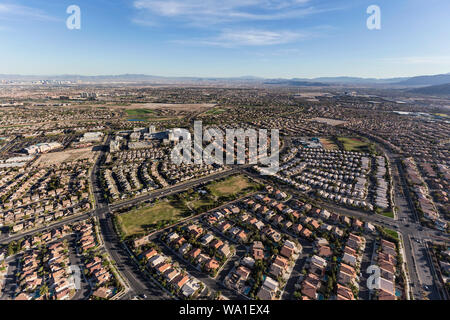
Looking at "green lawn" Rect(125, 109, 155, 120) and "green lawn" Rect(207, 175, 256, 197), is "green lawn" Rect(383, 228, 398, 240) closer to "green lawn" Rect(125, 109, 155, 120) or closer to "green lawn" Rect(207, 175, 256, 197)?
"green lawn" Rect(207, 175, 256, 197)

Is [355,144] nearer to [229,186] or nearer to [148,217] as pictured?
[229,186]

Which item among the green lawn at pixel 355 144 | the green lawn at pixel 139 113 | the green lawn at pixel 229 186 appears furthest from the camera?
the green lawn at pixel 139 113

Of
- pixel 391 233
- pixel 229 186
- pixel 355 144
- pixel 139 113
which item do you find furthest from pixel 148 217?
pixel 139 113

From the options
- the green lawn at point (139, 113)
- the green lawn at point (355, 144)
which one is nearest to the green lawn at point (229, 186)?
the green lawn at point (355, 144)

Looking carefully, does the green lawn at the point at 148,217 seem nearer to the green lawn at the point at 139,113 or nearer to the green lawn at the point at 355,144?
the green lawn at the point at 355,144

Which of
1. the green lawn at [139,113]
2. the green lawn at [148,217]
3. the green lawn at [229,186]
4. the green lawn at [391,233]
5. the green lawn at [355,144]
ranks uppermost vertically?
the green lawn at [139,113]

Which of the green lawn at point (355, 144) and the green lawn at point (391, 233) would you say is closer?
the green lawn at point (391, 233)

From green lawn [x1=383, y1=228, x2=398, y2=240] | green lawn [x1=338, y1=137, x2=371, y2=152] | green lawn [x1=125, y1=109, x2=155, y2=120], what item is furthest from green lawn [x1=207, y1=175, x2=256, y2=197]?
green lawn [x1=125, y1=109, x2=155, y2=120]
